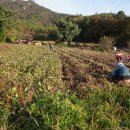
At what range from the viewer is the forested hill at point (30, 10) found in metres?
169

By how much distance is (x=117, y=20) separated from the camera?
8712 centimetres

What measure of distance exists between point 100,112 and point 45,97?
3.41 ft

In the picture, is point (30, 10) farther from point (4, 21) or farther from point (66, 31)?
point (4, 21)

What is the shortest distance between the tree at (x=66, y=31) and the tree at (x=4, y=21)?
21.7 m

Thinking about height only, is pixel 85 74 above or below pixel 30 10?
below

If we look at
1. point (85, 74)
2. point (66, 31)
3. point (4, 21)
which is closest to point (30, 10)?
point (66, 31)

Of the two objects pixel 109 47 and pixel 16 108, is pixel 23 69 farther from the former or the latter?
pixel 109 47

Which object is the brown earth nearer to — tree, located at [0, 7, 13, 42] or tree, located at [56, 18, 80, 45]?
Answer: tree, located at [0, 7, 13, 42]

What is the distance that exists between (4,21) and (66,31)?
2433cm

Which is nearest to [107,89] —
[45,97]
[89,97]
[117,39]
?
[89,97]

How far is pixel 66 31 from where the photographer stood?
85.5 metres

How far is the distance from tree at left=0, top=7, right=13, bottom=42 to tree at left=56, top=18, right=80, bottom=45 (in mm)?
21714

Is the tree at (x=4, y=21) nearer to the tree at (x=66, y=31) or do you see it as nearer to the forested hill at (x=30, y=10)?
the tree at (x=66, y=31)

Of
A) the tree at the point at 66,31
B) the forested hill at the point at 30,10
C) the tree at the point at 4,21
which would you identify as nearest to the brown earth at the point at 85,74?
the tree at the point at 4,21
